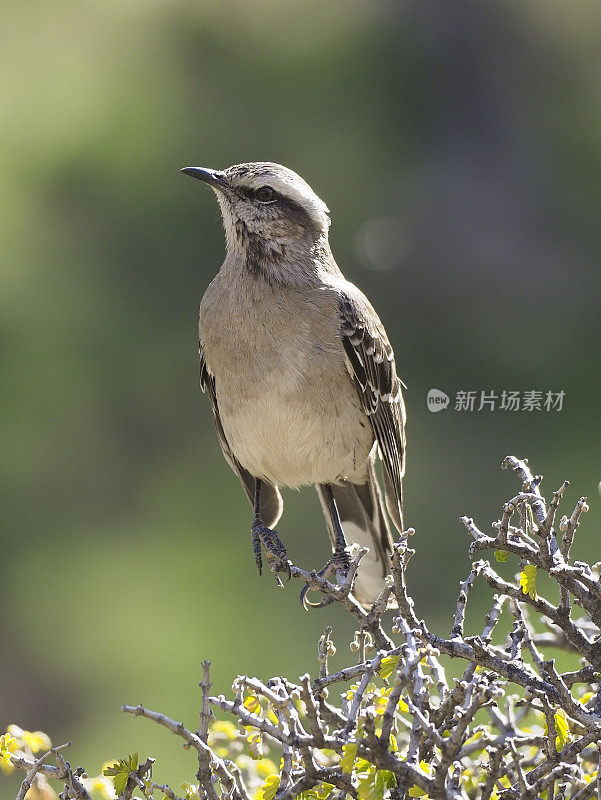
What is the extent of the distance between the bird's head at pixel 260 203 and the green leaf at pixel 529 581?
177 cm

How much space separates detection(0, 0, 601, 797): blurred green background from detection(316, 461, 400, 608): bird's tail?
7.72ft

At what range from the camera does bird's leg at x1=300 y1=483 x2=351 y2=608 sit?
9.79 ft

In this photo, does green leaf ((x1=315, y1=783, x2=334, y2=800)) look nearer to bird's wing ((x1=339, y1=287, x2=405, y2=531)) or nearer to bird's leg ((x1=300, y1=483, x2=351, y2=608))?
bird's leg ((x1=300, y1=483, x2=351, y2=608))

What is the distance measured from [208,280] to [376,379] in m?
4.90

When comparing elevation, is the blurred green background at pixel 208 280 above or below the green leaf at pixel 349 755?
above

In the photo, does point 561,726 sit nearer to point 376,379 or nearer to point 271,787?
point 271,787

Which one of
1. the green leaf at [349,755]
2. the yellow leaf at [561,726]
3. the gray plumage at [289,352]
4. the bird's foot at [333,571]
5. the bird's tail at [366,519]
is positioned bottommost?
the green leaf at [349,755]

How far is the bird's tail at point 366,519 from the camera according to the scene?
12.4 feet

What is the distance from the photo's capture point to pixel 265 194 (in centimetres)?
353

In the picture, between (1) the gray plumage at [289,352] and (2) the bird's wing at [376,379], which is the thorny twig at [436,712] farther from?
(2) the bird's wing at [376,379]

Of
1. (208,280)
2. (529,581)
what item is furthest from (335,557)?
(208,280)

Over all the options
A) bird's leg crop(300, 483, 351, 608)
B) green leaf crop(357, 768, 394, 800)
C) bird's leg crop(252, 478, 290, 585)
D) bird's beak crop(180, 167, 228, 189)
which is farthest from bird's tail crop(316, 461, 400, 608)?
green leaf crop(357, 768, 394, 800)

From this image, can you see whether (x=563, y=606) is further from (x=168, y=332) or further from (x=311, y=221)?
(x=168, y=332)

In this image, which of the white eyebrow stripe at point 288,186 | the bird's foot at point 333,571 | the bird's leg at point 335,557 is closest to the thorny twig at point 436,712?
the bird's foot at point 333,571
